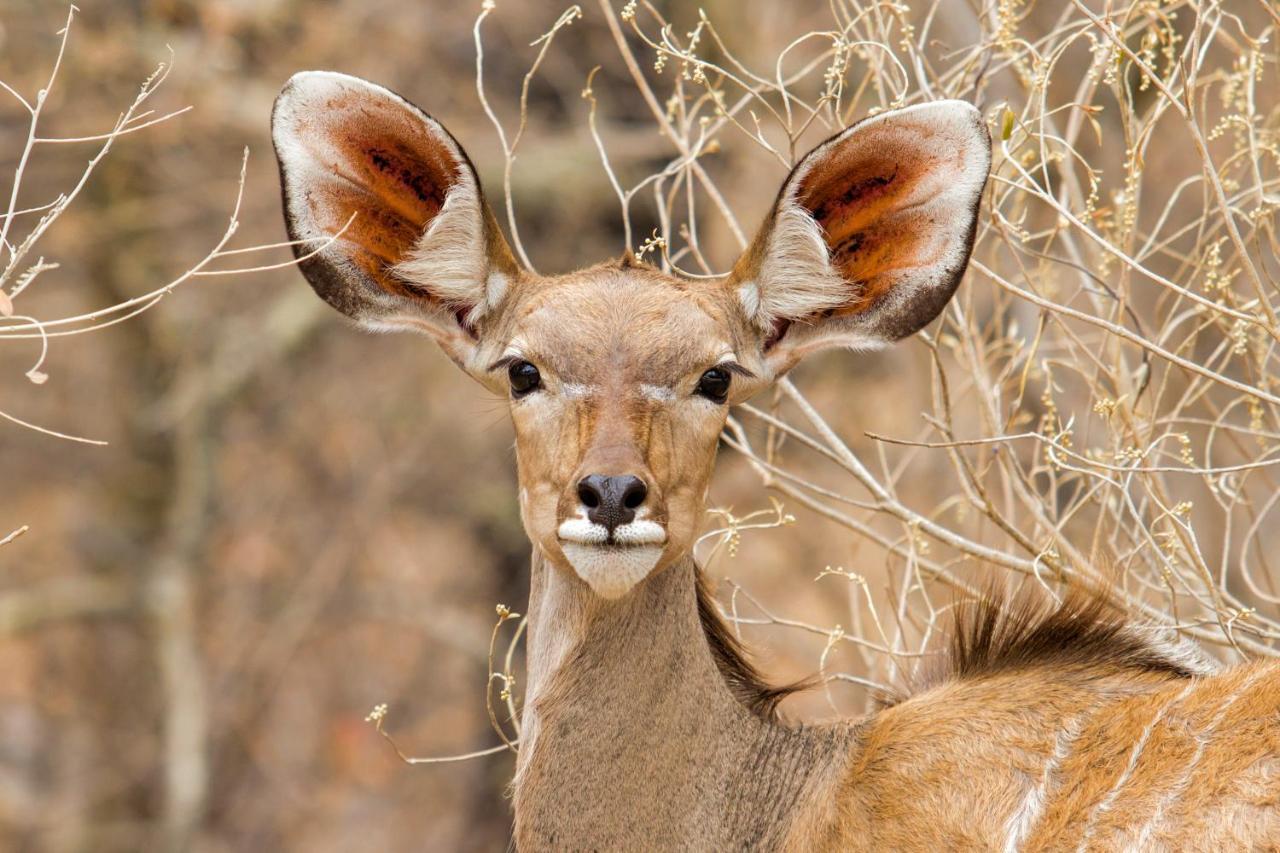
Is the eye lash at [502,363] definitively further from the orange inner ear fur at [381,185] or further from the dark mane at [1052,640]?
the dark mane at [1052,640]

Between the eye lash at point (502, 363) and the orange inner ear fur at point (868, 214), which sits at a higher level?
the orange inner ear fur at point (868, 214)

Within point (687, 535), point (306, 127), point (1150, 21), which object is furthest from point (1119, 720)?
point (306, 127)

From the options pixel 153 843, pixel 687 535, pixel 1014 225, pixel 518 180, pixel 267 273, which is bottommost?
pixel 153 843

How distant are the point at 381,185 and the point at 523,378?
59 centimetres

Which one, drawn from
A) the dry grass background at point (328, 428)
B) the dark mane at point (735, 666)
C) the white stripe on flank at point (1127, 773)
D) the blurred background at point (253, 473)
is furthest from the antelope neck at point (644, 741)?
the blurred background at point (253, 473)

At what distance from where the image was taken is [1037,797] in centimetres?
355

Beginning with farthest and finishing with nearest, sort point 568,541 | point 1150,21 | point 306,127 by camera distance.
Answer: point 1150,21 → point 306,127 → point 568,541

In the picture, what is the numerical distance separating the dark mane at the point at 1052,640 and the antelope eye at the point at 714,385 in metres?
0.73

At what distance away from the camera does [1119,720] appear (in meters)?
3.59

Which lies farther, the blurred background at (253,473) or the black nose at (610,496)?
the blurred background at (253,473)

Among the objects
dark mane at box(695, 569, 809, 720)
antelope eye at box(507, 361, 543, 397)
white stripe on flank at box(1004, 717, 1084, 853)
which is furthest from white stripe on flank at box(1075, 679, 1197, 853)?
antelope eye at box(507, 361, 543, 397)

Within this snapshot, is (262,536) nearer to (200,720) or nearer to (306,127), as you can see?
(200,720)

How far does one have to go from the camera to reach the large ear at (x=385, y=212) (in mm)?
3881

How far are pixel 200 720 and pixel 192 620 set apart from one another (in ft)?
1.87
